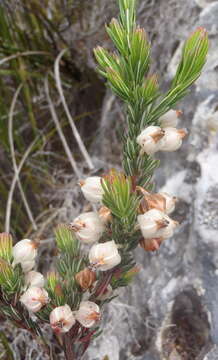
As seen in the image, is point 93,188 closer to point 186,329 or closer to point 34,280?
point 34,280

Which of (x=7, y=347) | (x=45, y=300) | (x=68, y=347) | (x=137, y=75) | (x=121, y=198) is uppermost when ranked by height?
(x=137, y=75)

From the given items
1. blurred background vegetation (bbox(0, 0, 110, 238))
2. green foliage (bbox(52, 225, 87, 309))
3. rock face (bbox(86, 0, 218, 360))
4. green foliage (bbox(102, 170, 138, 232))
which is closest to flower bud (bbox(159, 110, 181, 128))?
green foliage (bbox(102, 170, 138, 232))

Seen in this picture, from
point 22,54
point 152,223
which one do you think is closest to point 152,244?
point 152,223

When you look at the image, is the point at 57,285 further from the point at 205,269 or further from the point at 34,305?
the point at 205,269

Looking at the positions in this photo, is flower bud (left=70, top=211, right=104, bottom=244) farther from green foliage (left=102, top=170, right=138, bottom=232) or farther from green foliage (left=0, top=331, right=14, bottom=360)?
green foliage (left=0, top=331, right=14, bottom=360)

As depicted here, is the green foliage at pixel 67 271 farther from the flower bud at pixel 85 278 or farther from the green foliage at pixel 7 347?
the green foliage at pixel 7 347
